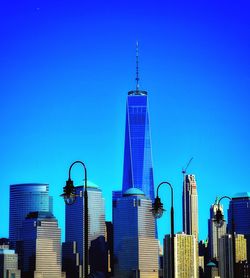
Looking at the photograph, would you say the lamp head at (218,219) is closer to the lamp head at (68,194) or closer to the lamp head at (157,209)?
the lamp head at (157,209)

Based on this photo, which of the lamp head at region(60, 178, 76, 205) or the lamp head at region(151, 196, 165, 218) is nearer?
the lamp head at region(60, 178, 76, 205)

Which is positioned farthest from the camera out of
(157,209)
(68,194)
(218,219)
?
(218,219)

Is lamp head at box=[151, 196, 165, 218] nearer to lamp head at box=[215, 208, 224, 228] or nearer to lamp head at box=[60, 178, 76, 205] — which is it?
lamp head at box=[215, 208, 224, 228]

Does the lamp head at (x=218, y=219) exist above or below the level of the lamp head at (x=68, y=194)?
below

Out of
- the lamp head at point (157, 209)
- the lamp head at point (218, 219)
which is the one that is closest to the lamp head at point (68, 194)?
the lamp head at point (157, 209)

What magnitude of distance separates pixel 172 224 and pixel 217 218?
1.99m

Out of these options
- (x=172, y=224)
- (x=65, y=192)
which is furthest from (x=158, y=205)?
(x=65, y=192)

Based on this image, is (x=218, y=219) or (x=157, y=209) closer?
(x=157, y=209)

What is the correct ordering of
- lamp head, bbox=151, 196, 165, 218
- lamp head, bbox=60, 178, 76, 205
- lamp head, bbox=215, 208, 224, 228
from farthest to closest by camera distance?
lamp head, bbox=215, 208, 224, 228
lamp head, bbox=151, 196, 165, 218
lamp head, bbox=60, 178, 76, 205

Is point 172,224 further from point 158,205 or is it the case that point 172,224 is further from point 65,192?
point 65,192

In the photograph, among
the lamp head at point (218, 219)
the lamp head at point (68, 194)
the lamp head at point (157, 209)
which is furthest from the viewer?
the lamp head at point (218, 219)

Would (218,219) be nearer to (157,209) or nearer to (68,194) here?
(157,209)

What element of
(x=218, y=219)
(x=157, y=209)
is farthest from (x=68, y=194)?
(x=218, y=219)

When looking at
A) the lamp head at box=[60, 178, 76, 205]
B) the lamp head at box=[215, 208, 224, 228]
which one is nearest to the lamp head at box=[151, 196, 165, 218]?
the lamp head at box=[215, 208, 224, 228]
